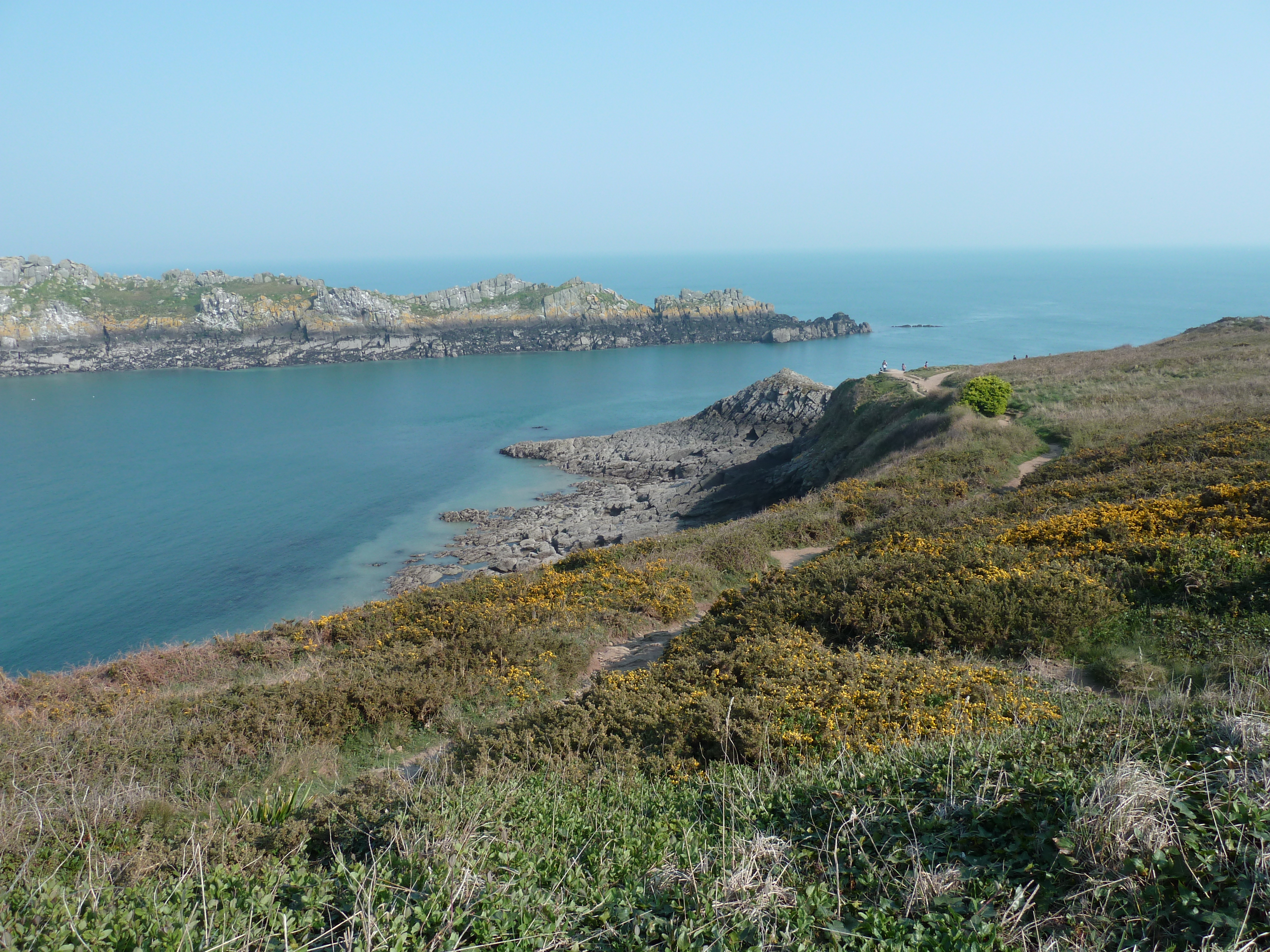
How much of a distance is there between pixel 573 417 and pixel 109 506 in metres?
37.5

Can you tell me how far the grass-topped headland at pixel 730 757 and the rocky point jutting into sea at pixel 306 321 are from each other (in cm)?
10162

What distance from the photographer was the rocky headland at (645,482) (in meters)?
34.3

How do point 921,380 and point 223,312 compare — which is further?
point 223,312

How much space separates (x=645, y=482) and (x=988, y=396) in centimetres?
→ 2480

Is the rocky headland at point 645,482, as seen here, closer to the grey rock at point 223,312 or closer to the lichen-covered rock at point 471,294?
the lichen-covered rock at point 471,294

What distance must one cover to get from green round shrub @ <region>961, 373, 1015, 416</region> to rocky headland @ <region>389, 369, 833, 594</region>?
10447 millimetres

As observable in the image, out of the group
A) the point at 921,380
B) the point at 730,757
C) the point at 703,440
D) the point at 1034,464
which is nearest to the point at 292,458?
the point at 703,440

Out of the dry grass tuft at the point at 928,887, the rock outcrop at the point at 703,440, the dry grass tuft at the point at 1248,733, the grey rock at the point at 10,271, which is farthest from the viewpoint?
the grey rock at the point at 10,271

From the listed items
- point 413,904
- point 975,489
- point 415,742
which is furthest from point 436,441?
point 413,904

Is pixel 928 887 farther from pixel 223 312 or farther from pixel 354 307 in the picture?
pixel 223 312

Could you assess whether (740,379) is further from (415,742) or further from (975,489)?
(415,742)

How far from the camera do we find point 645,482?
47562 millimetres

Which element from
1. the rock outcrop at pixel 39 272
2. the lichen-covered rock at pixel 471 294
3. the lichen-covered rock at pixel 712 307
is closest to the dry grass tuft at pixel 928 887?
the lichen-covered rock at pixel 712 307

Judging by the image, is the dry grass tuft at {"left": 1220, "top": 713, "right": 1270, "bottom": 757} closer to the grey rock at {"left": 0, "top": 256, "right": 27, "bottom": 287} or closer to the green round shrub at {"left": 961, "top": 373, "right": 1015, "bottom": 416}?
the green round shrub at {"left": 961, "top": 373, "right": 1015, "bottom": 416}
